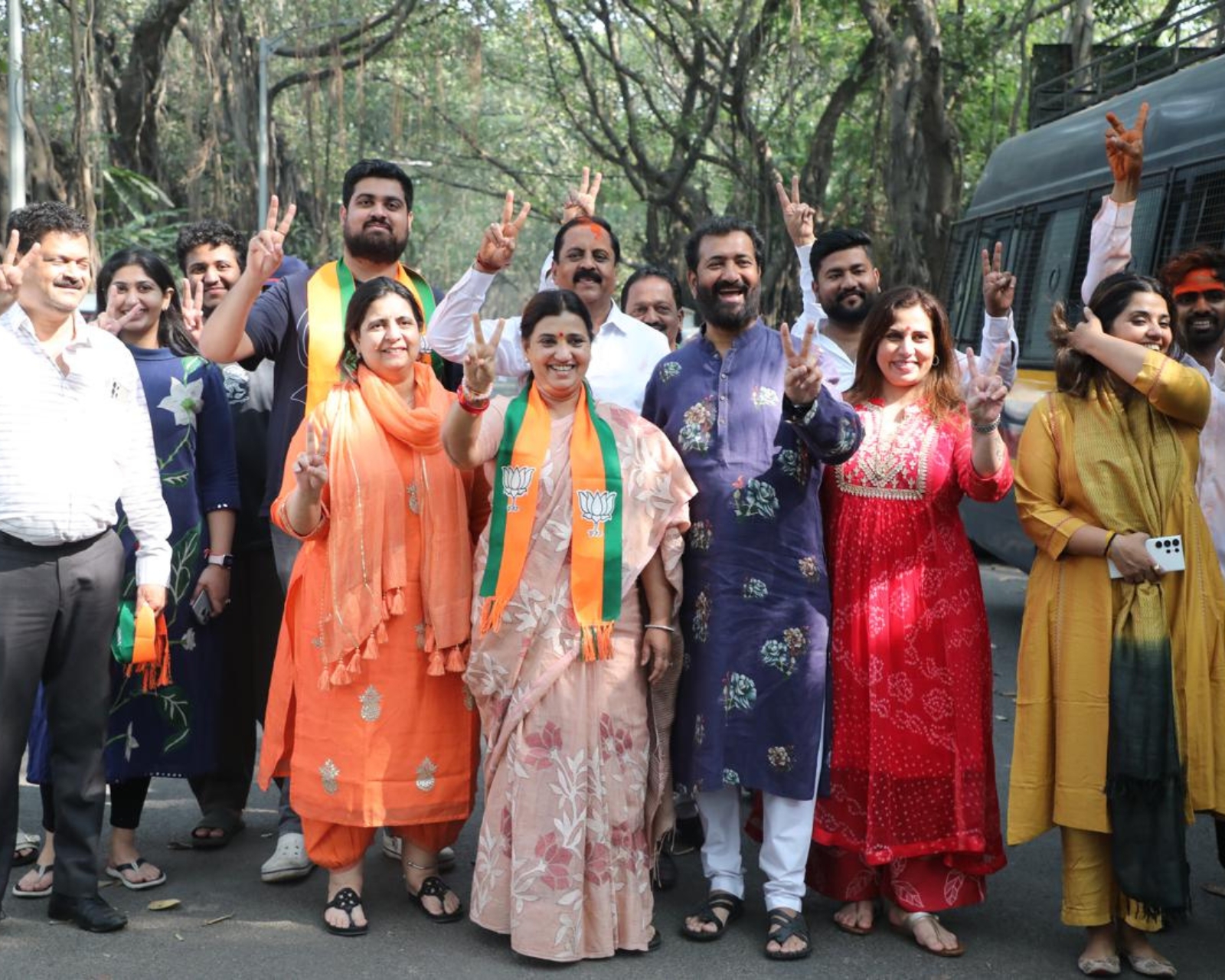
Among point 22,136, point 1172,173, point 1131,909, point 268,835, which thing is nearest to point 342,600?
point 268,835

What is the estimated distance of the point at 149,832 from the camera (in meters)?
5.14

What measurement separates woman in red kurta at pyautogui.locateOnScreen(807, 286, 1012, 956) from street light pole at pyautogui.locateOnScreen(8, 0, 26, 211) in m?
8.92

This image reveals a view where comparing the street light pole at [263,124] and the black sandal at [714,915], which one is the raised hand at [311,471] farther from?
the street light pole at [263,124]

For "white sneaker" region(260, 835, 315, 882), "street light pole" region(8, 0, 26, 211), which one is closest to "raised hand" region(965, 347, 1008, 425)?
"white sneaker" region(260, 835, 315, 882)

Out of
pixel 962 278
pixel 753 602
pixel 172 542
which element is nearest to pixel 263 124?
pixel 962 278

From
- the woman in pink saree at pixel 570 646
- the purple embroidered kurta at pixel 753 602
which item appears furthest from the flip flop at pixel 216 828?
the purple embroidered kurta at pixel 753 602

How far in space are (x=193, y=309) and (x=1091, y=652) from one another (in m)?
3.07

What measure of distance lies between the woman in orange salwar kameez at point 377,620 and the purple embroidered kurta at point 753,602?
0.69m

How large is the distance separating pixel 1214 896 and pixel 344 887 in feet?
8.56

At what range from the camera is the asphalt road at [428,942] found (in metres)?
3.96

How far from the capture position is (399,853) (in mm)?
4848

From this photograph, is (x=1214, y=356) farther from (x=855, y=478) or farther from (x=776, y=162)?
(x=776, y=162)

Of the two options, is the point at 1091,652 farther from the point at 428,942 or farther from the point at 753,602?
the point at 428,942

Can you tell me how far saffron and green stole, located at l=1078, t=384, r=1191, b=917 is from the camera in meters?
3.82
